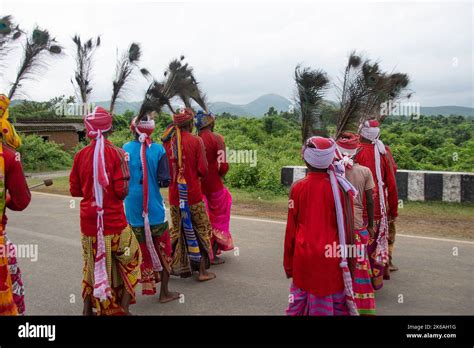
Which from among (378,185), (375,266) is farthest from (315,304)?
(378,185)

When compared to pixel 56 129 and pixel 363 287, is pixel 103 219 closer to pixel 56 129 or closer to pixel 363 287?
pixel 363 287

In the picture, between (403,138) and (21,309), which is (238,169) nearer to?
(403,138)

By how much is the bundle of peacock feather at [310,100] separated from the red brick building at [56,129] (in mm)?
17813

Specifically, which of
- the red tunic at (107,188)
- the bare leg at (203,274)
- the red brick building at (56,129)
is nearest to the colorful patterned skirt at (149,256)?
the bare leg at (203,274)

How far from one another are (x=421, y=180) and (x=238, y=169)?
4694 mm

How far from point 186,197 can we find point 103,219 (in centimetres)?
158

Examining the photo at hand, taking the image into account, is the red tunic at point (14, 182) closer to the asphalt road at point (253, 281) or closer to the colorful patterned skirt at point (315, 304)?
the asphalt road at point (253, 281)

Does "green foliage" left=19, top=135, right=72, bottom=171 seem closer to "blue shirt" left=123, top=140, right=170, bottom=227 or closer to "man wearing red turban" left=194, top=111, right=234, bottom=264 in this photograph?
"man wearing red turban" left=194, top=111, right=234, bottom=264

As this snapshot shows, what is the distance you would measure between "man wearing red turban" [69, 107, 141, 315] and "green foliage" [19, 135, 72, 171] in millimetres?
15335

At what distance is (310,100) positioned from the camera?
4.15 metres

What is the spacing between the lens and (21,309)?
391 centimetres

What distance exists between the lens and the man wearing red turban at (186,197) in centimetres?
550

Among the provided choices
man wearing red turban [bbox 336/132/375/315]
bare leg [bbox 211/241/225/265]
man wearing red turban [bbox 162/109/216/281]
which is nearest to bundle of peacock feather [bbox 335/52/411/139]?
man wearing red turban [bbox 336/132/375/315]

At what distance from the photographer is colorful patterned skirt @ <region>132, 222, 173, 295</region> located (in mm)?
4926
